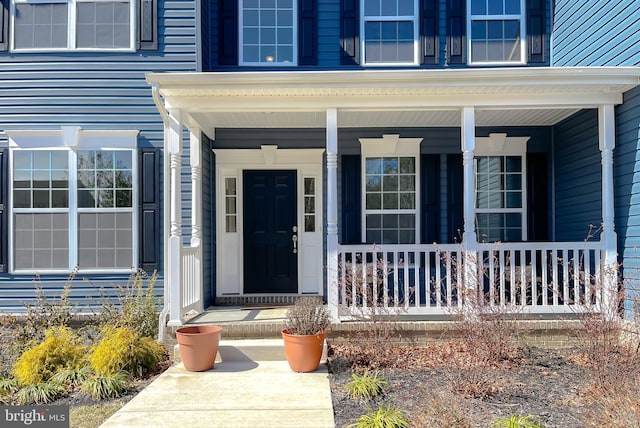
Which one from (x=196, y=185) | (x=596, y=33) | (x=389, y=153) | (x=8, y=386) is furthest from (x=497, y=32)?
(x=8, y=386)

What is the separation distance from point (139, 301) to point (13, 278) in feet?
6.57

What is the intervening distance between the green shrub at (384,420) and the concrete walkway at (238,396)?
0.26 m

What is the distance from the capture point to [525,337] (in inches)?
198

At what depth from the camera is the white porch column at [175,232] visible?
498 centimetres

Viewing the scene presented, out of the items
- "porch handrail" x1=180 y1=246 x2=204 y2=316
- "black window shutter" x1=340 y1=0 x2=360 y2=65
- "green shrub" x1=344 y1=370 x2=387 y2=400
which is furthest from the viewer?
"black window shutter" x1=340 y1=0 x2=360 y2=65

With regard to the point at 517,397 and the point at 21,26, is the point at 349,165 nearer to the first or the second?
the point at 517,397

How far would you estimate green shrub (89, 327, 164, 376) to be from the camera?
165 inches

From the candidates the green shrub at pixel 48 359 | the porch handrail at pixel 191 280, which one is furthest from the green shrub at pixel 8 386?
the porch handrail at pixel 191 280

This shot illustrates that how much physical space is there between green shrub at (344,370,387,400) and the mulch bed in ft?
0.19

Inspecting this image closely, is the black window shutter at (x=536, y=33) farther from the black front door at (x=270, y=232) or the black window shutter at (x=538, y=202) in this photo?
the black front door at (x=270, y=232)

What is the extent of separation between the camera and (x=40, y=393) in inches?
151

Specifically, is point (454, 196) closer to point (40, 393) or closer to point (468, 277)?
point (468, 277)

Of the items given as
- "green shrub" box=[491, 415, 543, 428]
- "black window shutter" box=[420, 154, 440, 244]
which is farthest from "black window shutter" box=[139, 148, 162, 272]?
"green shrub" box=[491, 415, 543, 428]

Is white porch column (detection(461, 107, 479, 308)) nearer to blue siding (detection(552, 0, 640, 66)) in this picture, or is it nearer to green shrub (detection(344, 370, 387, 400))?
green shrub (detection(344, 370, 387, 400))
